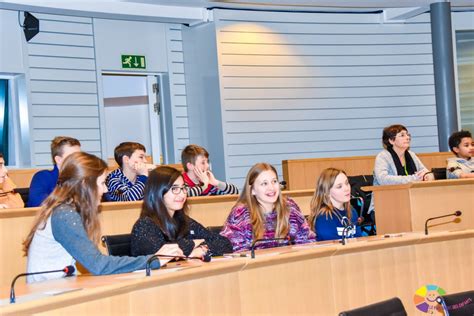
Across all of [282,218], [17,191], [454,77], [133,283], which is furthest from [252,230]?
[454,77]

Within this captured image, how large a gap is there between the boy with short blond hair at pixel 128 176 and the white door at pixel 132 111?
351 cm

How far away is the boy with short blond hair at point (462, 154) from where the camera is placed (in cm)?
724

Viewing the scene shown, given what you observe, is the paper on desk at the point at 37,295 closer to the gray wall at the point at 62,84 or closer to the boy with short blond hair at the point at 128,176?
the boy with short blond hair at the point at 128,176

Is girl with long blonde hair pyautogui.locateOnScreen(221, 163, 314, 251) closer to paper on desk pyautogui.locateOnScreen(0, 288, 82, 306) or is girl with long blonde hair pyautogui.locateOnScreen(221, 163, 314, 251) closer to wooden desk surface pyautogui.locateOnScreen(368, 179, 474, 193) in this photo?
wooden desk surface pyautogui.locateOnScreen(368, 179, 474, 193)

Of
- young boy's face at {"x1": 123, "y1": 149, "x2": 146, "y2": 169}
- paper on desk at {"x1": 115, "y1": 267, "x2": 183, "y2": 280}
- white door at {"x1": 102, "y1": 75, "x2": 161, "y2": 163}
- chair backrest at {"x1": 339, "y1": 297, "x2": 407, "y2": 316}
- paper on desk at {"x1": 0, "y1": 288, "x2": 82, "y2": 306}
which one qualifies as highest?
white door at {"x1": 102, "y1": 75, "x2": 161, "y2": 163}

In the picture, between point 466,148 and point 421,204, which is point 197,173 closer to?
point 421,204

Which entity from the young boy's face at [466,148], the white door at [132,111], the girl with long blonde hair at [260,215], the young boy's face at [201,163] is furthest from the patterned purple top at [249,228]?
the white door at [132,111]

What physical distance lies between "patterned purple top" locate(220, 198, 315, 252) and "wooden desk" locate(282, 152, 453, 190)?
15.1 feet

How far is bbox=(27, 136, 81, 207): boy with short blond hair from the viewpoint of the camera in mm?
5758

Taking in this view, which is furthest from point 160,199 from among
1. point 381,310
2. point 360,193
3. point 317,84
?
point 317,84

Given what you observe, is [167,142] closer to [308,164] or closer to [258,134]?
[258,134]

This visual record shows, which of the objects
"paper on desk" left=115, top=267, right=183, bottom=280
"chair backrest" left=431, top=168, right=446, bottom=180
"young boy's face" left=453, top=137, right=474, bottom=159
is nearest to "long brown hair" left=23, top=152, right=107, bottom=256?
"paper on desk" left=115, top=267, right=183, bottom=280

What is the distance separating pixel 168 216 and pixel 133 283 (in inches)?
52.4

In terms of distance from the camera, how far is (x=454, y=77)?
10172mm
